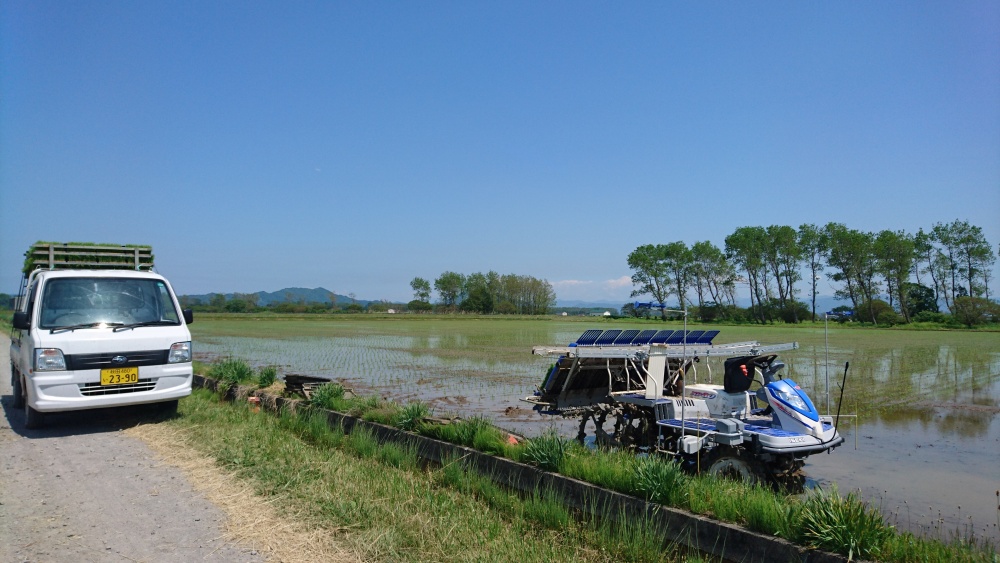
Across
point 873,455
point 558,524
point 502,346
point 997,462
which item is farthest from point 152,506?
point 502,346

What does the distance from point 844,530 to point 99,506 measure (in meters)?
5.78

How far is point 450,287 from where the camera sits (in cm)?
14212

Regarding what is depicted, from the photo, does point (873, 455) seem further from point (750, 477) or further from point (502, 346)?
point (502, 346)

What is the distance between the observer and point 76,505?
5.28 m

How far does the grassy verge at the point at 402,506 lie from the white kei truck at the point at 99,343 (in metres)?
1.31

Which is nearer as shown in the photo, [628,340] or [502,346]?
[628,340]

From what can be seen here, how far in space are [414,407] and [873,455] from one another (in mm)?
6889

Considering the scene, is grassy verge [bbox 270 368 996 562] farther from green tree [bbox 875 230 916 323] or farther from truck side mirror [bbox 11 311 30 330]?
green tree [bbox 875 230 916 323]

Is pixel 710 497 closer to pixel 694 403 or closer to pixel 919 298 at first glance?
pixel 694 403

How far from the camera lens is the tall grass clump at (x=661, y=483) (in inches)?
187

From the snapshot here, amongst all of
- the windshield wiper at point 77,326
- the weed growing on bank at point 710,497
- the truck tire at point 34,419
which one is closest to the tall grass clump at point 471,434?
the weed growing on bank at point 710,497

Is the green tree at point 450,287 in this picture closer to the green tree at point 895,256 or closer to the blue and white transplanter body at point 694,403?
the green tree at point 895,256

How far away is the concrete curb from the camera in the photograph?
13.1 ft

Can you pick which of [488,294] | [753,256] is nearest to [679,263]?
[753,256]
